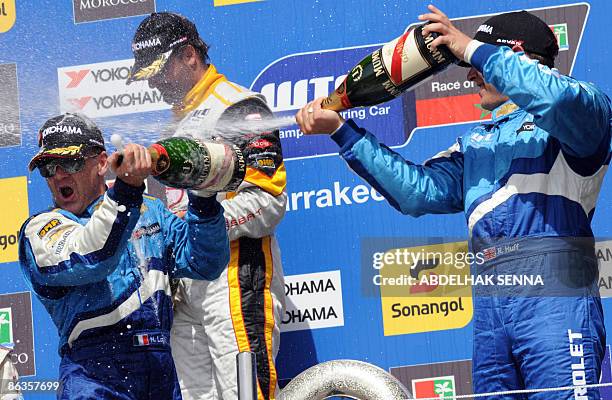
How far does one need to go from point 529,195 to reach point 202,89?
1764 millimetres

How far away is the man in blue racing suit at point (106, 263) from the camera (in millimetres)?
4211

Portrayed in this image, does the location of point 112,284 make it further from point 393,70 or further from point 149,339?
point 393,70

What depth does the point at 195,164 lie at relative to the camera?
4.09 metres

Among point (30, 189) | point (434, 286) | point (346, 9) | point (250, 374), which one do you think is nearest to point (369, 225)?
point (434, 286)

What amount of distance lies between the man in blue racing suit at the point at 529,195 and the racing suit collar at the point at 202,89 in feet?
3.81

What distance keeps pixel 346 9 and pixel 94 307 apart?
2176mm

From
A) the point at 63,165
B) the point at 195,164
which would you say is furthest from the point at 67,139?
the point at 195,164

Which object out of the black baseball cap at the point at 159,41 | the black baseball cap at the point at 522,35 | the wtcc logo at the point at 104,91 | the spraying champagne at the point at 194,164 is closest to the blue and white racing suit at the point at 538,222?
the black baseball cap at the point at 522,35

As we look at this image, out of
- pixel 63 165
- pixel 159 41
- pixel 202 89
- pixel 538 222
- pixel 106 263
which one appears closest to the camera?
pixel 538 222

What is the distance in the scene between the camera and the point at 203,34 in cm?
607

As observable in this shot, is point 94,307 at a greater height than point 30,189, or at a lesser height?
lesser

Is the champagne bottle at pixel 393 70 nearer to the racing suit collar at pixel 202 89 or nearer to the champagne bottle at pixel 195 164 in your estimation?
the champagne bottle at pixel 195 164

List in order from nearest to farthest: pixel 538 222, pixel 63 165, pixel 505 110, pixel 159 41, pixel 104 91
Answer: pixel 538 222, pixel 505 110, pixel 63 165, pixel 159 41, pixel 104 91

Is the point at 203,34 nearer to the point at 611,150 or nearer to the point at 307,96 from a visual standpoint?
the point at 307,96
